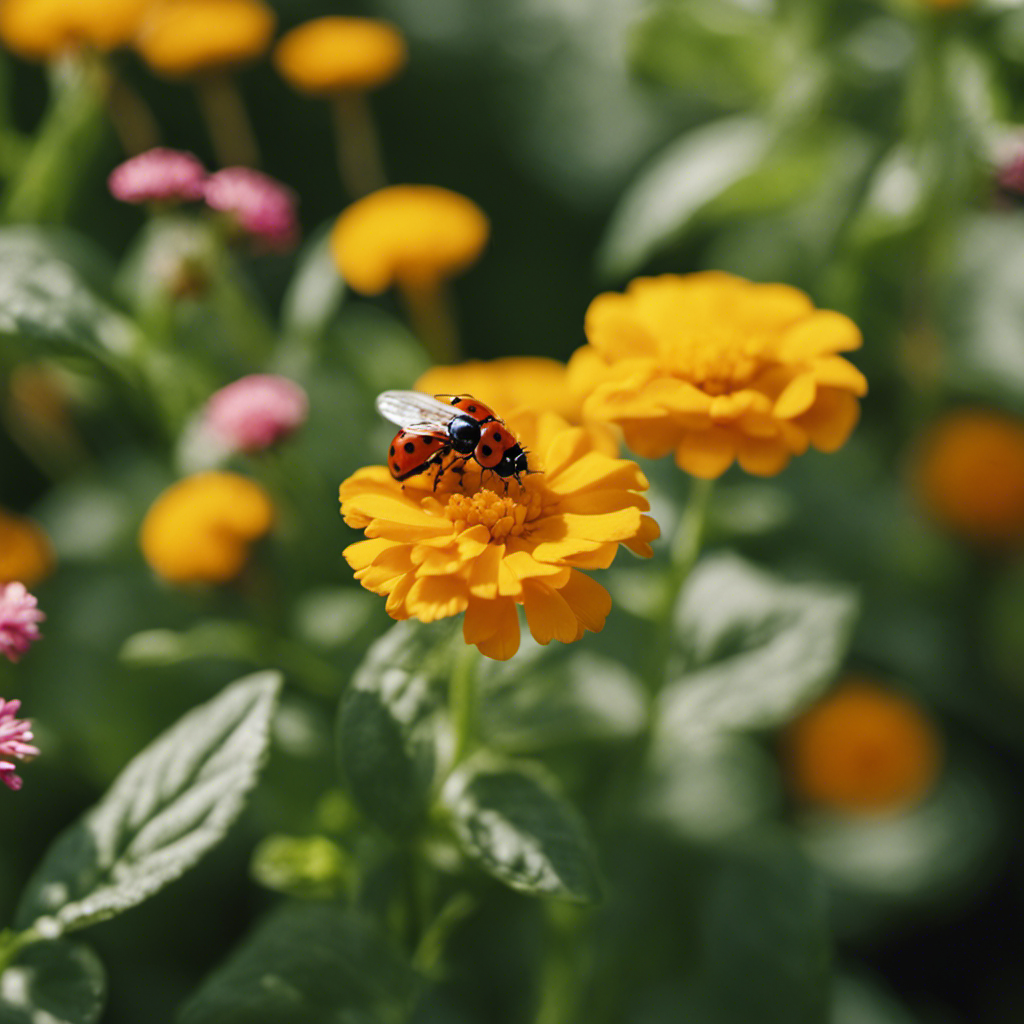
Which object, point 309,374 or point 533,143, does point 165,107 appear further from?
point 309,374

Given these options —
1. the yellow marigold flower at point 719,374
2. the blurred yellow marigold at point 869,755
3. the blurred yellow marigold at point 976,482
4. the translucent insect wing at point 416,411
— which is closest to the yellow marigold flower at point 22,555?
the translucent insect wing at point 416,411

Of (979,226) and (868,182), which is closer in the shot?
(868,182)

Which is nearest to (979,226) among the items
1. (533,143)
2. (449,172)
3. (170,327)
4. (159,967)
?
(533,143)

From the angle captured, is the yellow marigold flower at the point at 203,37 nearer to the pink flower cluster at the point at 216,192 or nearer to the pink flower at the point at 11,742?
the pink flower cluster at the point at 216,192

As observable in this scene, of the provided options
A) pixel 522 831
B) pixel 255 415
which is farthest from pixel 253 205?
pixel 522 831

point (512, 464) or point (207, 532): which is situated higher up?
point (512, 464)

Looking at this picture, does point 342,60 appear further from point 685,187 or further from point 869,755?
point 869,755
